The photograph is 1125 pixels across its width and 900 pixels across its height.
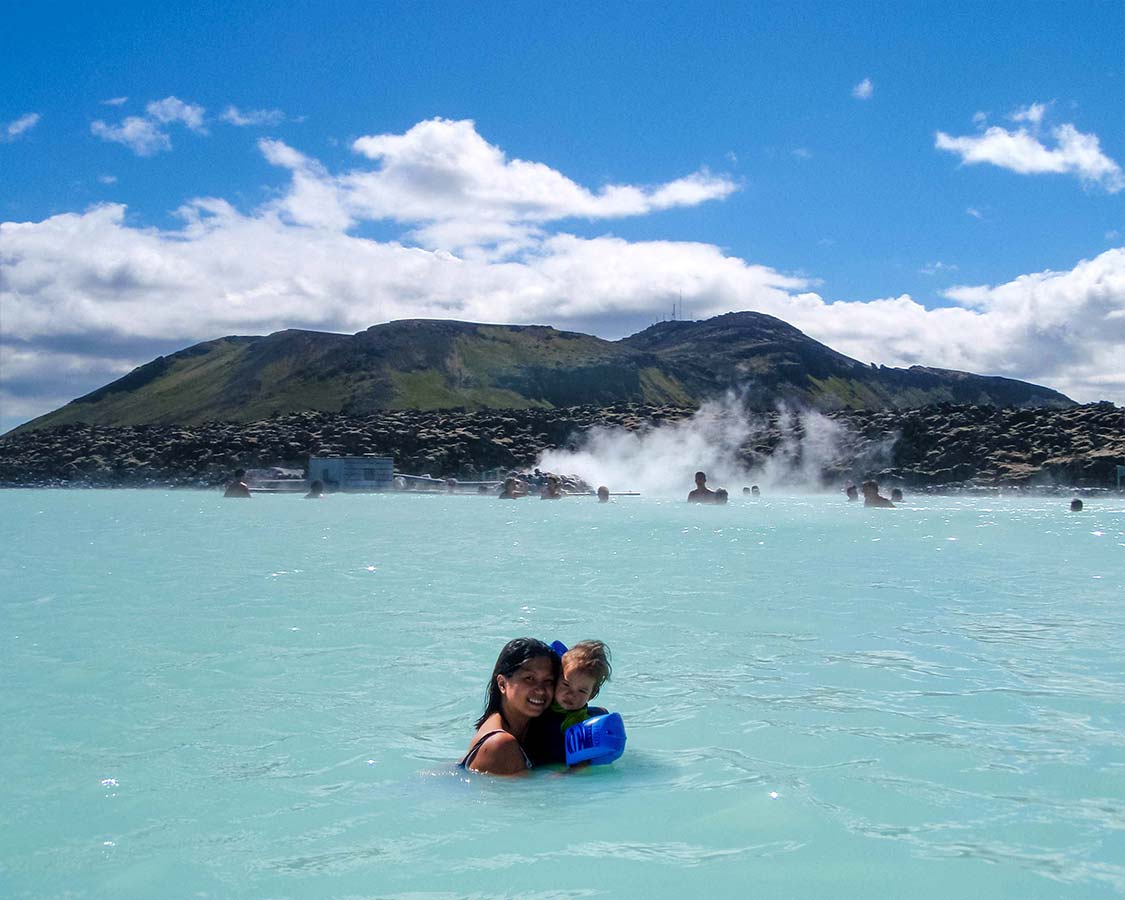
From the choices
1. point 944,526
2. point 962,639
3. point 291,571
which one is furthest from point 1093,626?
point 944,526

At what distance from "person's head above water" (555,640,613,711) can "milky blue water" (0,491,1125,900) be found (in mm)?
509

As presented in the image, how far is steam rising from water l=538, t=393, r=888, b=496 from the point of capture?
68.8 m

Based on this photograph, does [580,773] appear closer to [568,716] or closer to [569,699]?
[568,716]

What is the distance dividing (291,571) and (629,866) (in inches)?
→ 520

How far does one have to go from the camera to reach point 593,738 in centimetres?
577

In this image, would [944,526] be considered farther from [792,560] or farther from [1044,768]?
[1044,768]

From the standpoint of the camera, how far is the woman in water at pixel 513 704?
571 centimetres

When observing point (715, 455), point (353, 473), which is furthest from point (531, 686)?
point (715, 455)

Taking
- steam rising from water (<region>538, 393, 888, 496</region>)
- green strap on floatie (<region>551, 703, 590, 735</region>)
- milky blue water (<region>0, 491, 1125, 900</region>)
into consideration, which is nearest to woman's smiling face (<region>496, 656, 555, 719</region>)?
green strap on floatie (<region>551, 703, 590, 735</region>)

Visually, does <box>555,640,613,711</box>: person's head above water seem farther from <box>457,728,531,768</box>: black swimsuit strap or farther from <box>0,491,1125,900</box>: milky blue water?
<box>0,491,1125,900</box>: milky blue water

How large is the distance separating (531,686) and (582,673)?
0.30 meters

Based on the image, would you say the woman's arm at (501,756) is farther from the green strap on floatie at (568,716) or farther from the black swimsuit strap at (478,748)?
the green strap on floatie at (568,716)

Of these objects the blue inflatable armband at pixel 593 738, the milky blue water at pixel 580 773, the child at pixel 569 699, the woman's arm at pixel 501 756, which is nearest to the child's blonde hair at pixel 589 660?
the child at pixel 569 699

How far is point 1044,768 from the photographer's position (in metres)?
5.98
